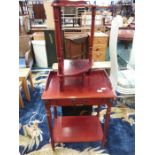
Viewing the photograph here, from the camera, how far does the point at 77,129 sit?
5.33 ft

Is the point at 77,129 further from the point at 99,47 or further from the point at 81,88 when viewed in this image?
the point at 99,47

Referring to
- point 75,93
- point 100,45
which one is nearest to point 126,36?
point 100,45

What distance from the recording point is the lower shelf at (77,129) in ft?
5.04

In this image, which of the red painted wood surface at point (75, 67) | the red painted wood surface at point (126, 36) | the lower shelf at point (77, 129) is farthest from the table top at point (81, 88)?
the red painted wood surface at point (126, 36)

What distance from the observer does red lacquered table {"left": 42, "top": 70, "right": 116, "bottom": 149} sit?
1.29 metres

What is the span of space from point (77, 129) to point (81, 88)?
0.49 metres

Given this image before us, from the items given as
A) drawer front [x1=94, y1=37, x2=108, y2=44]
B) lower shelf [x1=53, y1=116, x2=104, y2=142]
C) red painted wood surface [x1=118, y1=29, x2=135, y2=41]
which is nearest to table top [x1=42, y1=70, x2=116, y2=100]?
lower shelf [x1=53, y1=116, x2=104, y2=142]

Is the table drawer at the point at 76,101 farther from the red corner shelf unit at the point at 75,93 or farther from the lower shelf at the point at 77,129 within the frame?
the lower shelf at the point at 77,129

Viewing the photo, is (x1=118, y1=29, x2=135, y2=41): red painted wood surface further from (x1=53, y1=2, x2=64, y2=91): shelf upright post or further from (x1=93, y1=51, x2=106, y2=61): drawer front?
(x1=53, y1=2, x2=64, y2=91): shelf upright post

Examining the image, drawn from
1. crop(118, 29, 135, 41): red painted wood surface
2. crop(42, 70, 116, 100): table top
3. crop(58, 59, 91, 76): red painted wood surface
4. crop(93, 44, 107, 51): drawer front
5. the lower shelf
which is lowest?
the lower shelf

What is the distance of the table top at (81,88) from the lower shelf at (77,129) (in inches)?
18.9
